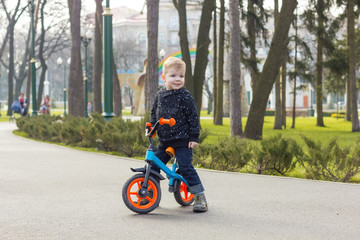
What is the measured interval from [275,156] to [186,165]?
3761mm

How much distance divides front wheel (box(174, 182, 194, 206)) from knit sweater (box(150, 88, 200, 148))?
0.56 metres

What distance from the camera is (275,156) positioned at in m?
10.0

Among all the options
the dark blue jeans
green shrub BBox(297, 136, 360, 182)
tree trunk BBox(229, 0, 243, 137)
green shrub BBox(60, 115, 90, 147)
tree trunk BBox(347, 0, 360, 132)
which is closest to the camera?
the dark blue jeans

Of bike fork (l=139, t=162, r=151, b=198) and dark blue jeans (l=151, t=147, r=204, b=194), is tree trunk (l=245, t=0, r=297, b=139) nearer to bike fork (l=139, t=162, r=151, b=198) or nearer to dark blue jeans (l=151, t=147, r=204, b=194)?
dark blue jeans (l=151, t=147, r=204, b=194)

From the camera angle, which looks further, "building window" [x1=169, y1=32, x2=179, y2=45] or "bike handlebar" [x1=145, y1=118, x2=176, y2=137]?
"building window" [x1=169, y1=32, x2=179, y2=45]

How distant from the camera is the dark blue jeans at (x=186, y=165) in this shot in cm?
650

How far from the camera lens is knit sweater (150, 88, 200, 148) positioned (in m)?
6.43

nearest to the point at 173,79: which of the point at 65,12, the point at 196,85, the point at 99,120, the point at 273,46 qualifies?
the point at 99,120

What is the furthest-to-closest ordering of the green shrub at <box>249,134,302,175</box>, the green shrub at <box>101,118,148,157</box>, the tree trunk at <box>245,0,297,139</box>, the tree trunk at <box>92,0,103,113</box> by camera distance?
the tree trunk at <box>92,0,103,113</box>, the tree trunk at <box>245,0,297,139</box>, the green shrub at <box>101,118,148,157</box>, the green shrub at <box>249,134,302,175</box>

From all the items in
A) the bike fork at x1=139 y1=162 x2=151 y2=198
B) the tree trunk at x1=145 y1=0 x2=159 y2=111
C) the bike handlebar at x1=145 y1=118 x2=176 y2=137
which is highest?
the tree trunk at x1=145 y1=0 x2=159 y2=111

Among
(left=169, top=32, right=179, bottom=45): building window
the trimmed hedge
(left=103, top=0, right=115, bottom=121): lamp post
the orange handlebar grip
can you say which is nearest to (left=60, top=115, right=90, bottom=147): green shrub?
(left=103, top=0, right=115, bottom=121): lamp post

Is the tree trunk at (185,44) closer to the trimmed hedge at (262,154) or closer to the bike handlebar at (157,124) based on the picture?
the trimmed hedge at (262,154)

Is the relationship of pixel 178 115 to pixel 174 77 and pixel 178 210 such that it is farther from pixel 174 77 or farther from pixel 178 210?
pixel 178 210

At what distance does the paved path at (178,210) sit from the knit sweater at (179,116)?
2.43 ft
